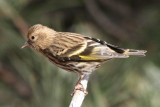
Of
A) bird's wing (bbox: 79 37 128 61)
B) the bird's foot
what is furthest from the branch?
bird's wing (bbox: 79 37 128 61)

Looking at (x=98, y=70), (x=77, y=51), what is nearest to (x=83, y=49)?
(x=77, y=51)

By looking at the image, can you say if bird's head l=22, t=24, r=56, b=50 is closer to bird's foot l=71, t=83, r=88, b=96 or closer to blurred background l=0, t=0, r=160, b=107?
blurred background l=0, t=0, r=160, b=107

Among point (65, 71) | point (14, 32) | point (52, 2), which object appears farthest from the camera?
point (52, 2)

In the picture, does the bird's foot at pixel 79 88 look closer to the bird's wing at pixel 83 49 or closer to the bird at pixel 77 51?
the bird at pixel 77 51

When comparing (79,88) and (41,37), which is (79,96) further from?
(41,37)

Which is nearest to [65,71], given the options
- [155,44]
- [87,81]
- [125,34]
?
[87,81]

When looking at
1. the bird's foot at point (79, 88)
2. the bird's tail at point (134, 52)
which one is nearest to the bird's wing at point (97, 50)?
the bird's tail at point (134, 52)

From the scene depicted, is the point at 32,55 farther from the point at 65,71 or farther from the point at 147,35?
the point at 147,35
